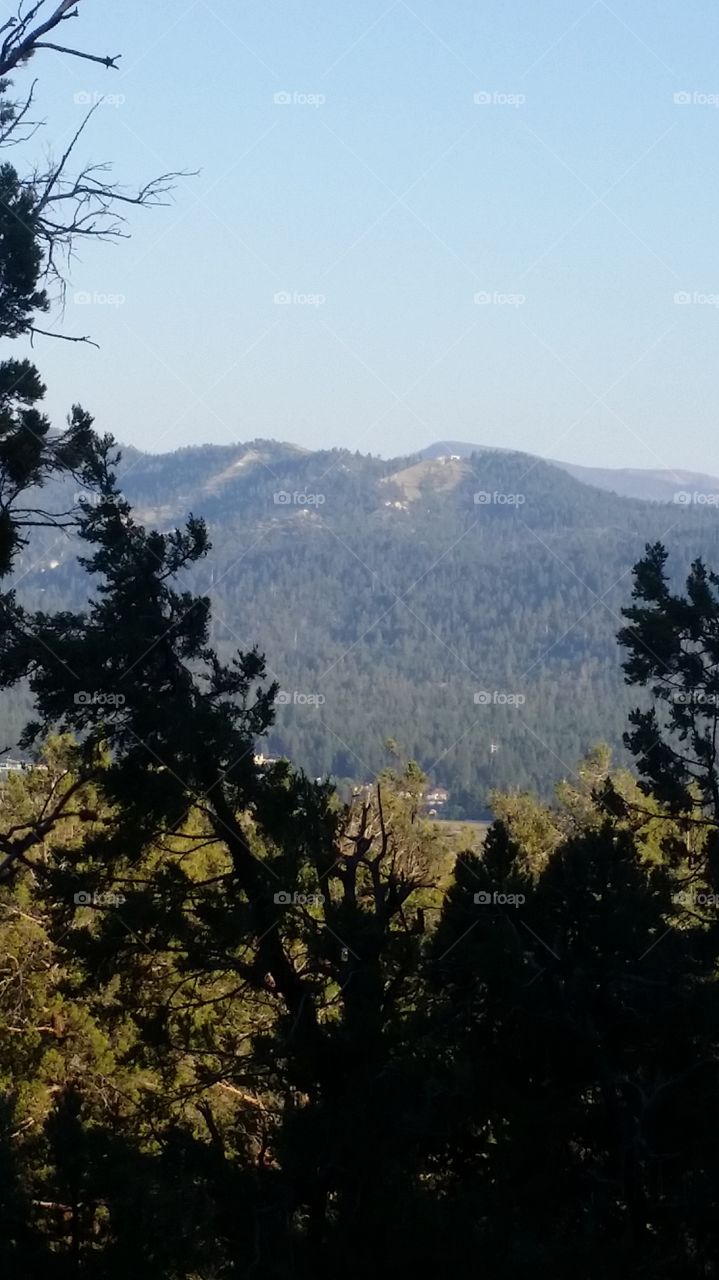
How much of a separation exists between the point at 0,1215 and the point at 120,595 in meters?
5.72

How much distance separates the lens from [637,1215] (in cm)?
951

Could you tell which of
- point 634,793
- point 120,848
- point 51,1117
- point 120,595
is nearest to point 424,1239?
point 51,1117

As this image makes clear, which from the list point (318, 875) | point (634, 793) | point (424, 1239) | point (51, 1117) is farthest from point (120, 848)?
point (634, 793)

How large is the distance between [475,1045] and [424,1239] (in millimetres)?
1834

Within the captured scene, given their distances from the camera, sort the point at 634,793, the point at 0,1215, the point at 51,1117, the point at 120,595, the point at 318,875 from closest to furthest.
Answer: the point at 0,1215 < the point at 51,1117 < the point at 318,875 < the point at 120,595 < the point at 634,793

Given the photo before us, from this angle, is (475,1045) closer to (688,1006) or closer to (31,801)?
(688,1006)

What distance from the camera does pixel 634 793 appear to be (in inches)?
1042

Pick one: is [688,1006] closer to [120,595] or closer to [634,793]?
[120,595]

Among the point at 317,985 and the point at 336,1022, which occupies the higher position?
the point at 317,985

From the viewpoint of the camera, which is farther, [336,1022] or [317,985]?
[317,985]

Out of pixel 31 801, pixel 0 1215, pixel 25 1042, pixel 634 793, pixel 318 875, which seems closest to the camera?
pixel 0 1215

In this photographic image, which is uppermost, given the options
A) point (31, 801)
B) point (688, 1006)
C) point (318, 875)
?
point (31, 801)

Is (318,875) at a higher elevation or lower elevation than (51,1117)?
higher

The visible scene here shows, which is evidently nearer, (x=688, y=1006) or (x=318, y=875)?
(x=688, y=1006)
